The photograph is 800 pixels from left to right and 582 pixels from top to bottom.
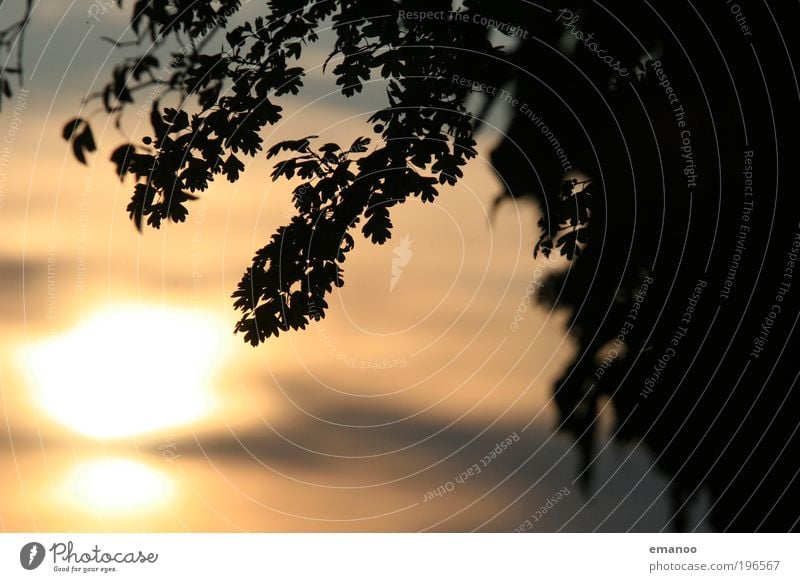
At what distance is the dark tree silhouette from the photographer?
524 centimetres

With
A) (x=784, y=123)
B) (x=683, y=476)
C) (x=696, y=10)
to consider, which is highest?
(x=696, y=10)

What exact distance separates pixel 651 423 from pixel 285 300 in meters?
2.05

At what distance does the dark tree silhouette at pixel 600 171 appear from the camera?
524 centimetres

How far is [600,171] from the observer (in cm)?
543

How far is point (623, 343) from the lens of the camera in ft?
17.9

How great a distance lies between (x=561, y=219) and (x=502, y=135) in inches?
21.1

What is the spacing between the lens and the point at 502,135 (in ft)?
17.6

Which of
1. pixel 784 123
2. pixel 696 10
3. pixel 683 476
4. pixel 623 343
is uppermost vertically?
pixel 696 10

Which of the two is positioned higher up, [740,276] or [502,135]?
[502,135]
